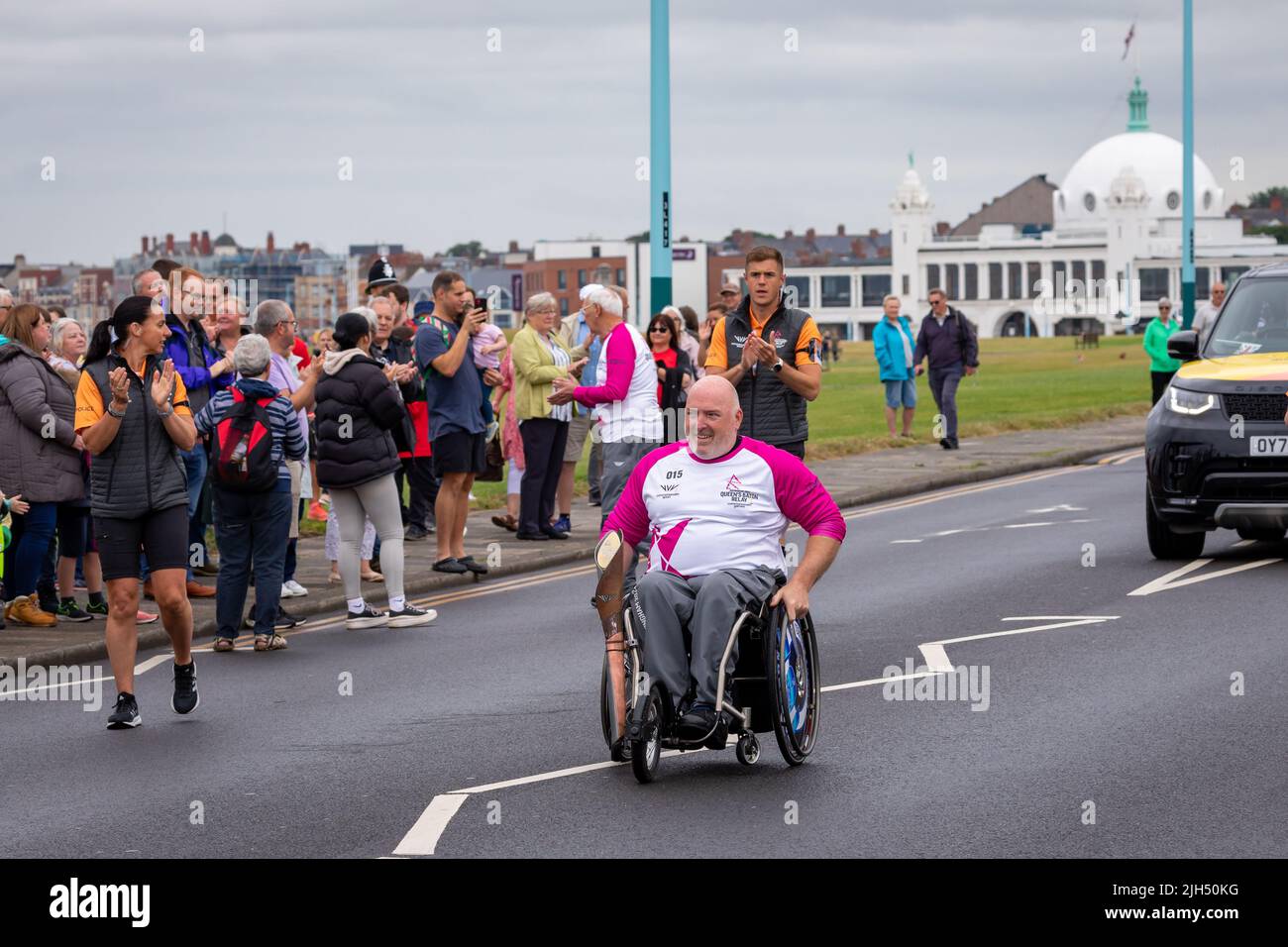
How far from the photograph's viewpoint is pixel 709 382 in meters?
8.89

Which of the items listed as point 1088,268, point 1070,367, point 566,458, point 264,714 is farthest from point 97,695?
point 1088,268

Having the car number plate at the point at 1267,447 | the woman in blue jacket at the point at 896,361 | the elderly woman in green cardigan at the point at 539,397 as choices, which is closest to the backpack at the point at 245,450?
the elderly woman in green cardigan at the point at 539,397

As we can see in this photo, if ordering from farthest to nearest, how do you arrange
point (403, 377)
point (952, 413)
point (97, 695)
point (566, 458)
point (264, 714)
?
point (952, 413) → point (566, 458) → point (403, 377) → point (97, 695) → point (264, 714)

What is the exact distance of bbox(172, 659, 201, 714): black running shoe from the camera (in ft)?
34.3

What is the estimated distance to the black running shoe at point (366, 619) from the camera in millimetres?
13523

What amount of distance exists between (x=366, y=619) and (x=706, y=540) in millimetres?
5201

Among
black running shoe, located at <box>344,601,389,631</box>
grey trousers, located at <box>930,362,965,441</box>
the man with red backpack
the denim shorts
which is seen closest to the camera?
the man with red backpack

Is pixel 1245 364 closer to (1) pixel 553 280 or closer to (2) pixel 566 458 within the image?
(2) pixel 566 458

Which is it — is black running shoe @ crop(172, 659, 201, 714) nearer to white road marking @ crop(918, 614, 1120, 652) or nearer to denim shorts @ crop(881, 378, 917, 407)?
white road marking @ crop(918, 614, 1120, 652)

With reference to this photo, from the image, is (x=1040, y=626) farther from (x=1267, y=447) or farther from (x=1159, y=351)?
(x=1159, y=351)

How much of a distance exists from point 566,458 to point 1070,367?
51.1m

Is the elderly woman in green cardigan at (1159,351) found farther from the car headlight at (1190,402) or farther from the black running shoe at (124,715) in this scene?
the black running shoe at (124,715)

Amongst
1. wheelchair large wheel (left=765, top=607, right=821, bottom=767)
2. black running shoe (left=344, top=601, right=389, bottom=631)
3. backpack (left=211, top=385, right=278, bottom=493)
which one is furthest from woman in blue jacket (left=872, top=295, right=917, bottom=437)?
wheelchair large wheel (left=765, top=607, right=821, bottom=767)

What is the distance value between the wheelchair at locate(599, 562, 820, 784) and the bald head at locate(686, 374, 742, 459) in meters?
0.67
